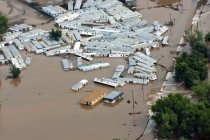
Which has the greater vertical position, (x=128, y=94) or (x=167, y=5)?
(x=167, y=5)

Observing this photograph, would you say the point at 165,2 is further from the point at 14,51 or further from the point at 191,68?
the point at 191,68

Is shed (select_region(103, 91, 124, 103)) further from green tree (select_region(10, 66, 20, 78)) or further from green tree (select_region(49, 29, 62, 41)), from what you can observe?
green tree (select_region(49, 29, 62, 41))

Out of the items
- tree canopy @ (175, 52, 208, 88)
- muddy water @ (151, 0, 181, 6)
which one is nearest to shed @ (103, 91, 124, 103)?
tree canopy @ (175, 52, 208, 88)

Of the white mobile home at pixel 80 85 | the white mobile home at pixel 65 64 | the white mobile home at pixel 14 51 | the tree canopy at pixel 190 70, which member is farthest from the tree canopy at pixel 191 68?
the white mobile home at pixel 14 51

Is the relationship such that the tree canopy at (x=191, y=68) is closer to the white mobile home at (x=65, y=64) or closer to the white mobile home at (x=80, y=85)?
the white mobile home at (x=80, y=85)

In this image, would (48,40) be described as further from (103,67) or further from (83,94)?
(83,94)

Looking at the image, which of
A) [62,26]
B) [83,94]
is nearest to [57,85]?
[83,94]
